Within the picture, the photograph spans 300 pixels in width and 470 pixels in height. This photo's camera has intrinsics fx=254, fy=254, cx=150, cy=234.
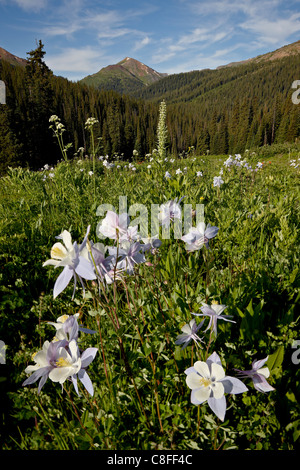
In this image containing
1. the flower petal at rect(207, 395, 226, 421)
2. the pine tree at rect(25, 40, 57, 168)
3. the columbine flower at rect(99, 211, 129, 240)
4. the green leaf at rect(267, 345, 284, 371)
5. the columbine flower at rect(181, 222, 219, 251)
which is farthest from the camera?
the pine tree at rect(25, 40, 57, 168)

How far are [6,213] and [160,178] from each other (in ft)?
8.86

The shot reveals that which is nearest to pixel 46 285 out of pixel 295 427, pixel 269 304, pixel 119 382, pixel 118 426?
pixel 119 382

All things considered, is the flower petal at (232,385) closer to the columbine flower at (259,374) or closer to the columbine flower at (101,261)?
the columbine flower at (259,374)

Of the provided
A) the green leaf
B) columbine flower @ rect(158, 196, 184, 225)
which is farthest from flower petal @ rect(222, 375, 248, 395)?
columbine flower @ rect(158, 196, 184, 225)

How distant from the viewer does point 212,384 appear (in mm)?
973

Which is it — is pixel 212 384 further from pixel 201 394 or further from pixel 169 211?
pixel 169 211

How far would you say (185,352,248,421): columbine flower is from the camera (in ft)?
3.04

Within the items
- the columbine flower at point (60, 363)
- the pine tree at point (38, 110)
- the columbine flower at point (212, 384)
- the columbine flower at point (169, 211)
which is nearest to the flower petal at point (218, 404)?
the columbine flower at point (212, 384)

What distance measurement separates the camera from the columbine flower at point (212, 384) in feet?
3.04

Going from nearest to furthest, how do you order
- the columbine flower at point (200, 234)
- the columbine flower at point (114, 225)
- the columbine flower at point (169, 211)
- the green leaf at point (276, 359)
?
the columbine flower at point (114, 225) → the green leaf at point (276, 359) → the columbine flower at point (200, 234) → the columbine flower at point (169, 211)

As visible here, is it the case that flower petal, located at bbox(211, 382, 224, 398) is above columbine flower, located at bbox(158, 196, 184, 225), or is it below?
below

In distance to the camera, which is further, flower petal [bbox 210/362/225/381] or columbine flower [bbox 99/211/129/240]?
columbine flower [bbox 99/211/129/240]

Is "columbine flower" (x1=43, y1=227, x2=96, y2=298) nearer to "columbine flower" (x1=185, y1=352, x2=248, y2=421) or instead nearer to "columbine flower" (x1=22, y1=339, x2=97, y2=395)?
"columbine flower" (x1=22, y1=339, x2=97, y2=395)

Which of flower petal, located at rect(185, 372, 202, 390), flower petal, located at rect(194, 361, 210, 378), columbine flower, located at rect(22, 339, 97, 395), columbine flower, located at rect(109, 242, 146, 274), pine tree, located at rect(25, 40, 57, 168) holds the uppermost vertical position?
pine tree, located at rect(25, 40, 57, 168)
